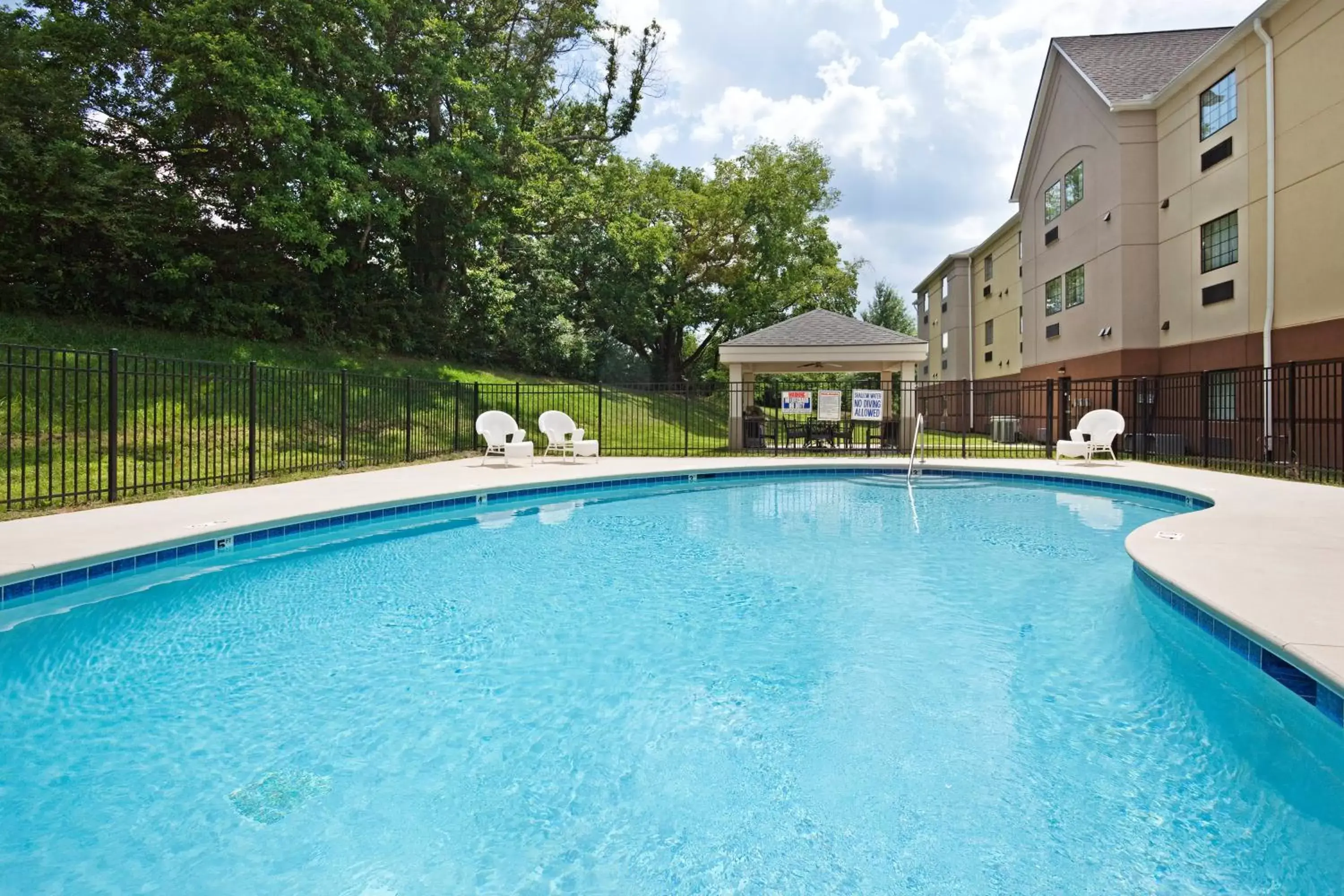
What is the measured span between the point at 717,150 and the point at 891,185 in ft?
27.8

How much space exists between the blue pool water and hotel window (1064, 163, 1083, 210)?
1638 cm

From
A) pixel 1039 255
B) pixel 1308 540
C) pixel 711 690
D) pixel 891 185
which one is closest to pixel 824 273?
pixel 891 185

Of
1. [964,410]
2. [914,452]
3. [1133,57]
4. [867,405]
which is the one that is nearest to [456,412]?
[867,405]

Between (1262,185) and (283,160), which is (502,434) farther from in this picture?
(1262,185)

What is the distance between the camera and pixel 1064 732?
2986 mm

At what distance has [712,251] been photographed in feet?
92.2

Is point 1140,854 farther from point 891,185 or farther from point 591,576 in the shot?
point 891,185

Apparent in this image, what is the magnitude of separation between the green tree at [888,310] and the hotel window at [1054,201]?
27.2 meters

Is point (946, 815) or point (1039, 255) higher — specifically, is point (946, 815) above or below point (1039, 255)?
below

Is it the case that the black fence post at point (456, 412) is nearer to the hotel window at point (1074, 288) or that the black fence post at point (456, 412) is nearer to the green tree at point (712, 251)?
the green tree at point (712, 251)

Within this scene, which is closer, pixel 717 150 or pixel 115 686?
pixel 115 686

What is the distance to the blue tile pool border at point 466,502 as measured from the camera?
4938 millimetres

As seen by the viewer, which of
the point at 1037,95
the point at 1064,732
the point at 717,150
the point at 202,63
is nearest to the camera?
the point at 1064,732

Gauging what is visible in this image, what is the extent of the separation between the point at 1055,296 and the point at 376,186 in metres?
18.0
